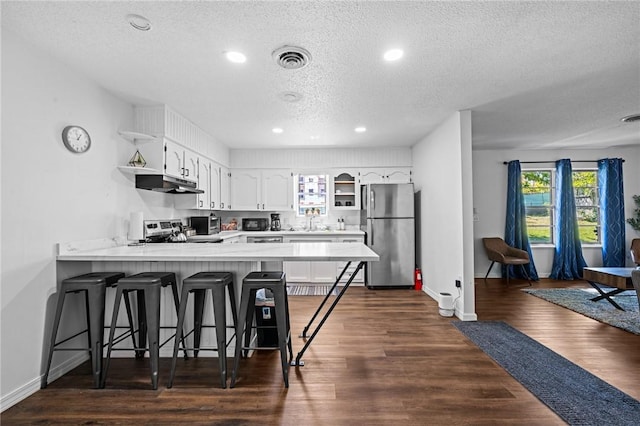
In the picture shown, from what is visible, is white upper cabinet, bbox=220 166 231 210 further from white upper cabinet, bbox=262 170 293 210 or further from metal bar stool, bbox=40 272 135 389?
metal bar stool, bbox=40 272 135 389

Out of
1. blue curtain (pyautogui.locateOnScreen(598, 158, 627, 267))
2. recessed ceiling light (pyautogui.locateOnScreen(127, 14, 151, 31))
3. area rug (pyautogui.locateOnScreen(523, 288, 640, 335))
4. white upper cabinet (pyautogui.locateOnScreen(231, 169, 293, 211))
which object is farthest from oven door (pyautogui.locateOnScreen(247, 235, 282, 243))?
blue curtain (pyautogui.locateOnScreen(598, 158, 627, 267))

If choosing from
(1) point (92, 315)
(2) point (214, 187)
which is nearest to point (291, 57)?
(1) point (92, 315)

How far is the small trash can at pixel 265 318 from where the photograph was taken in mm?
2678

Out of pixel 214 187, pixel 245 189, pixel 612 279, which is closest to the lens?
pixel 612 279

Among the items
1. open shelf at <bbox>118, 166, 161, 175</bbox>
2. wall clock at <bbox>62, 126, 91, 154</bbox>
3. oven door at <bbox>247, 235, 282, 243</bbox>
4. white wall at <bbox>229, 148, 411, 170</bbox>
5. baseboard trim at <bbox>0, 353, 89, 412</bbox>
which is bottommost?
baseboard trim at <bbox>0, 353, 89, 412</bbox>

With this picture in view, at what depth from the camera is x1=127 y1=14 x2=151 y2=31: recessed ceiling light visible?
A: 1.82 metres

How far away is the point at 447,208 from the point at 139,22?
3.58 metres

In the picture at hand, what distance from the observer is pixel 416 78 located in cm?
267

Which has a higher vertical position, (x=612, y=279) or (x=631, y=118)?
(x=631, y=118)

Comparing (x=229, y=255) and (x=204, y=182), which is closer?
(x=229, y=255)

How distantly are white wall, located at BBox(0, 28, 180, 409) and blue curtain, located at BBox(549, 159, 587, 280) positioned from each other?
274 inches

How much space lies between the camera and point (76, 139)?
2.45 meters

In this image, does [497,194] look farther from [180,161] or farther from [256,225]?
[180,161]

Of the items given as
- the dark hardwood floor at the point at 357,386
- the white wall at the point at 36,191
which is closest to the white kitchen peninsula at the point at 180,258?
the white wall at the point at 36,191
